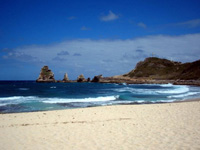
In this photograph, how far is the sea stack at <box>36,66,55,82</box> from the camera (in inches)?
4407

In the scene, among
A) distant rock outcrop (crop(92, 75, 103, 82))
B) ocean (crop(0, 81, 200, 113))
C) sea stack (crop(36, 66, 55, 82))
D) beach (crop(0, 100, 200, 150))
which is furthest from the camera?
sea stack (crop(36, 66, 55, 82))

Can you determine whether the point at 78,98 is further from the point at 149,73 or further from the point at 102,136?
the point at 149,73

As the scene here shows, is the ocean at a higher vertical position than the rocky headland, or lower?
lower

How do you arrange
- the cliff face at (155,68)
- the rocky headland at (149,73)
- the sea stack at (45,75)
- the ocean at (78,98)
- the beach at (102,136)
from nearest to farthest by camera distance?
the beach at (102,136) < the ocean at (78,98) < the rocky headland at (149,73) < the sea stack at (45,75) < the cliff face at (155,68)

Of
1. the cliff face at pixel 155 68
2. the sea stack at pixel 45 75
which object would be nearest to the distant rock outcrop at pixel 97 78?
the sea stack at pixel 45 75

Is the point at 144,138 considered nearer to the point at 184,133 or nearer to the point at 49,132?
the point at 184,133

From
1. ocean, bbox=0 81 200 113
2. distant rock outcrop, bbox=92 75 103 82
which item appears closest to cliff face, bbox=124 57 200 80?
distant rock outcrop, bbox=92 75 103 82

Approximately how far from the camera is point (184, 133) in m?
7.72

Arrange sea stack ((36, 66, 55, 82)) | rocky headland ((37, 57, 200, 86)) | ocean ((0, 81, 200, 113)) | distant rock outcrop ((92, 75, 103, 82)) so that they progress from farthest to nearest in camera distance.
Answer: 1. sea stack ((36, 66, 55, 82))
2. distant rock outcrop ((92, 75, 103, 82))
3. rocky headland ((37, 57, 200, 86))
4. ocean ((0, 81, 200, 113))

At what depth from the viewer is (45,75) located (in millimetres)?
113375

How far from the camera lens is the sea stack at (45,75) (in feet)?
367

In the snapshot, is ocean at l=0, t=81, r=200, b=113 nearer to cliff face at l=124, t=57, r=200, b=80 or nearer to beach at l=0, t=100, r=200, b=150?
beach at l=0, t=100, r=200, b=150

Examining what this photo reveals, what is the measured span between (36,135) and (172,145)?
17.4 feet

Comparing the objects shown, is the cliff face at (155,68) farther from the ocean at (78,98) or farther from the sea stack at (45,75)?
the ocean at (78,98)
